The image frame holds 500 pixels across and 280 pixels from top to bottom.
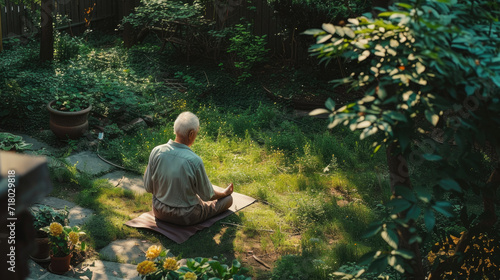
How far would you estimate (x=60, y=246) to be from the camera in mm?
4762

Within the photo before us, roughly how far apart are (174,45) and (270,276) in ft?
25.9

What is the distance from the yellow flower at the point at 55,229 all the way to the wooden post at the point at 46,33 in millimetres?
6284

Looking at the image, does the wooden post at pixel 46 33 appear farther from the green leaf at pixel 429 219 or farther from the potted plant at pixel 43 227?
the green leaf at pixel 429 219

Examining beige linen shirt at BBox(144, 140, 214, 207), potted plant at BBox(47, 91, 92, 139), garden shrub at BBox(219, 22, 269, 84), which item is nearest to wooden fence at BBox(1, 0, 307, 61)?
garden shrub at BBox(219, 22, 269, 84)

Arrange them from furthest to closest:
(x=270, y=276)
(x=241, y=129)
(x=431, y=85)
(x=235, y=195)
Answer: (x=241, y=129)
(x=235, y=195)
(x=270, y=276)
(x=431, y=85)

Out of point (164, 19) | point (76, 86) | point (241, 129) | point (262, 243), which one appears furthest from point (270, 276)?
point (164, 19)

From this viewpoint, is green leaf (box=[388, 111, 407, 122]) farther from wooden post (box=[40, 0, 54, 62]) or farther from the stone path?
wooden post (box=[40, 0, 54, 62])

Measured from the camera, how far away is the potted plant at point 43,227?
16.2 feet

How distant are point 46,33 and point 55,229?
6.33 m

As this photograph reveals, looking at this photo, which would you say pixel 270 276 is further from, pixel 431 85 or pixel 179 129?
pixel 431 85

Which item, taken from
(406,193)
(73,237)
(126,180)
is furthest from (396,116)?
(126,180)

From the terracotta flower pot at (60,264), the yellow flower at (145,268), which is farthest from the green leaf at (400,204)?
the terracotta flower pot at (60,264)

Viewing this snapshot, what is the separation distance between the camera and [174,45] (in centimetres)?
1206

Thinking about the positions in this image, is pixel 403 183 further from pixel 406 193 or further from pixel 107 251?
pixel 107 251
